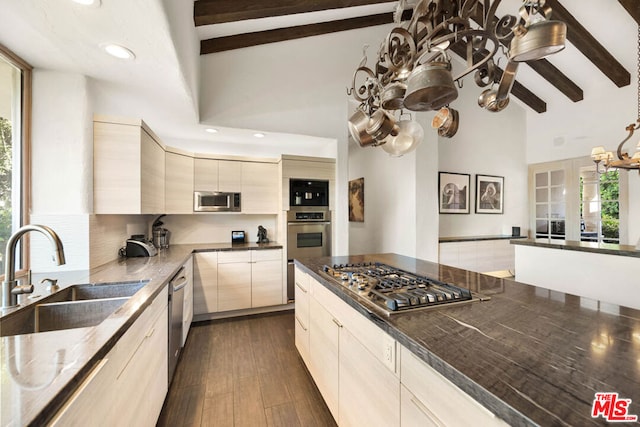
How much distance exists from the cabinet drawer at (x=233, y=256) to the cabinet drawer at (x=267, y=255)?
0.07 metres

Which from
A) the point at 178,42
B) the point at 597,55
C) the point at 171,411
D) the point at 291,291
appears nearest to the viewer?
the point at 178,42

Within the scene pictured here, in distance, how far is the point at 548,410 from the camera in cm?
52

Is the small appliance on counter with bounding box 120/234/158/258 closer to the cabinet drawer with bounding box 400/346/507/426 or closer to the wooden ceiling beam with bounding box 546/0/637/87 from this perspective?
the cabinet drawer with bounding box 400/346/507/426

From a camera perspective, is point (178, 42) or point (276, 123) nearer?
point (178, 42)

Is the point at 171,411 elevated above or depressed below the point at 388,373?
below

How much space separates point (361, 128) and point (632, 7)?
3.81m

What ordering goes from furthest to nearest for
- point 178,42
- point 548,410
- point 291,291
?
point 291,291 → point 178,42 → point 548,410

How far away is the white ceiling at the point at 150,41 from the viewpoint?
4.08 feet

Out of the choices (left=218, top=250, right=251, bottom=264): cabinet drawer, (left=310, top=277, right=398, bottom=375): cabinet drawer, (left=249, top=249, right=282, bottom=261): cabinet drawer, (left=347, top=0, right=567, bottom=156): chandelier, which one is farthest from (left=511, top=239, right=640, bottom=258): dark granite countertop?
(left=218, top=250, right=251, bottom=264): cabinet drawer

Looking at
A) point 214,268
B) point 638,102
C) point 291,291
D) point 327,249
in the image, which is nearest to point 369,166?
point 327,249

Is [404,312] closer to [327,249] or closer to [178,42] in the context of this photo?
[178,42]

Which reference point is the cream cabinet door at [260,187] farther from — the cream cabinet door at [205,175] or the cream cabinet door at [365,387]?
the cream cabinet door at [365,387]

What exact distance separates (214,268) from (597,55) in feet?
19.5

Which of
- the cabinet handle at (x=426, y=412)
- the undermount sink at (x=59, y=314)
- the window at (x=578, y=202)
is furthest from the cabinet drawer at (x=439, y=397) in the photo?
the window at (x=578, y=202)
